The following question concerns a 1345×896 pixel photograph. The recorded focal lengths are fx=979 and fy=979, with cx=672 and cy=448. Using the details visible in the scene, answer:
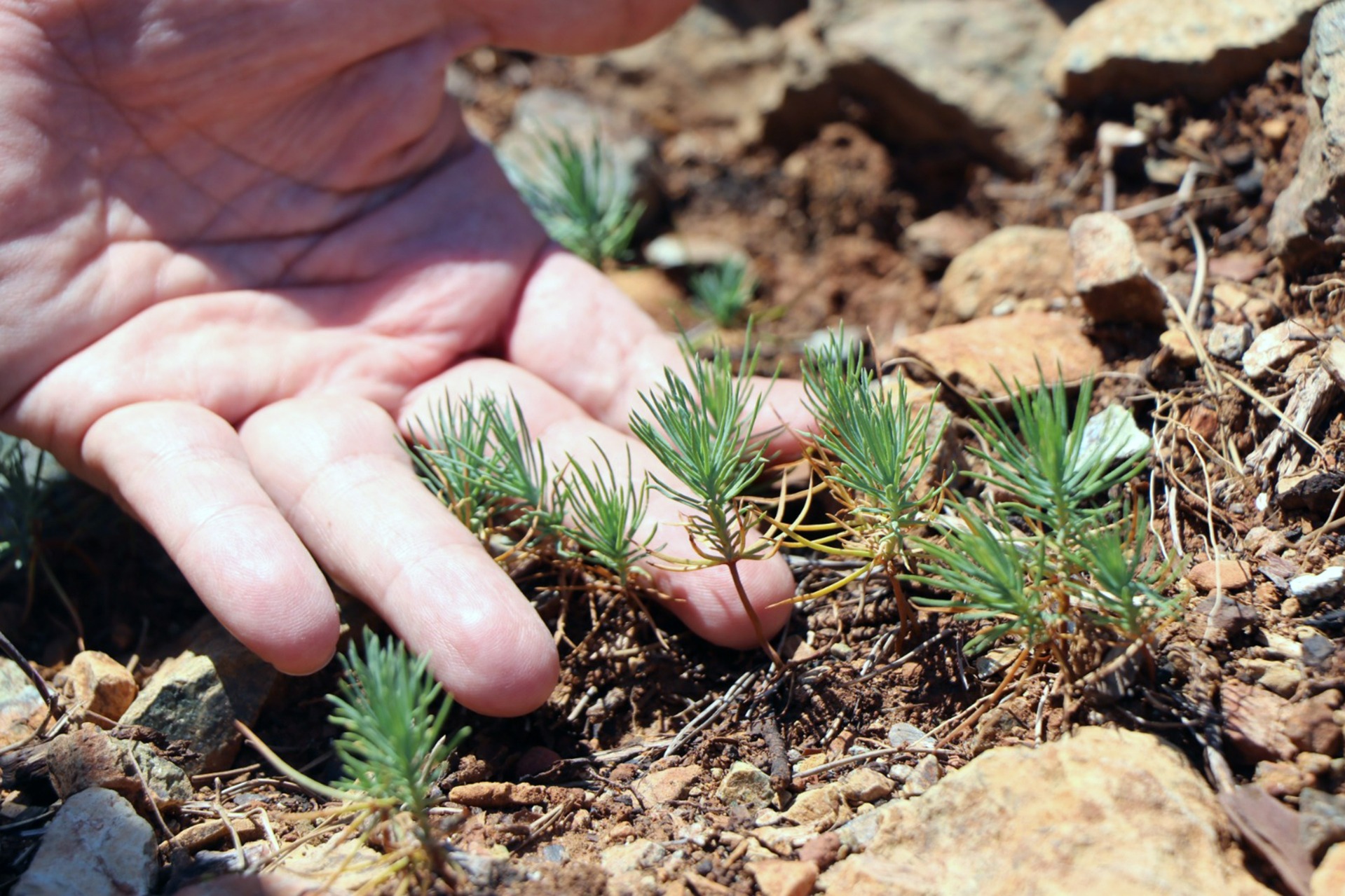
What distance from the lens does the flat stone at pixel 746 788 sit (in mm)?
1591

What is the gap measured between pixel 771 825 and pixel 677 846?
155mm

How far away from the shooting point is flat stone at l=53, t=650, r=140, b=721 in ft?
6.01

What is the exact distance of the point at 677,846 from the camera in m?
1.50

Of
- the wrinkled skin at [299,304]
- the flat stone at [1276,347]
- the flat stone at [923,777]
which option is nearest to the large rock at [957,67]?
the wrinkled skin at [299,304]

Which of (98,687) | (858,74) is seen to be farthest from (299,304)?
(858,74)

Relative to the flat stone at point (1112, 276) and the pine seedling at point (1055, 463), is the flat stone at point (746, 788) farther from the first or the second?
the flat stone at point (1112, 276)

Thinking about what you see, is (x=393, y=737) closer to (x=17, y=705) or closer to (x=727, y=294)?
(x=17, y=705)

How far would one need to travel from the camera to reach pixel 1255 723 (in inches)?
55.2

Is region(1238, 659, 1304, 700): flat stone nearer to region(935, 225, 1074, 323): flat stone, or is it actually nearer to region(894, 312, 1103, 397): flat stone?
region(894, 312, 1103, 397): flat stone

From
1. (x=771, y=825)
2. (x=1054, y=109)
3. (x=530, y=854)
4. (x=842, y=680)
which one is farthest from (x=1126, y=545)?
(x=1054, y=109)

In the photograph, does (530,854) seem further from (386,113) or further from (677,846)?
(386,113)

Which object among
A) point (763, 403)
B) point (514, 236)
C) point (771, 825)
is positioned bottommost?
point (771, 825)

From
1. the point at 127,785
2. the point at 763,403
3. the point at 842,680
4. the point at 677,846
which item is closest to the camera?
the point at 677,846

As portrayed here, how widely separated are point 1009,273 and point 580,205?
123 cm
